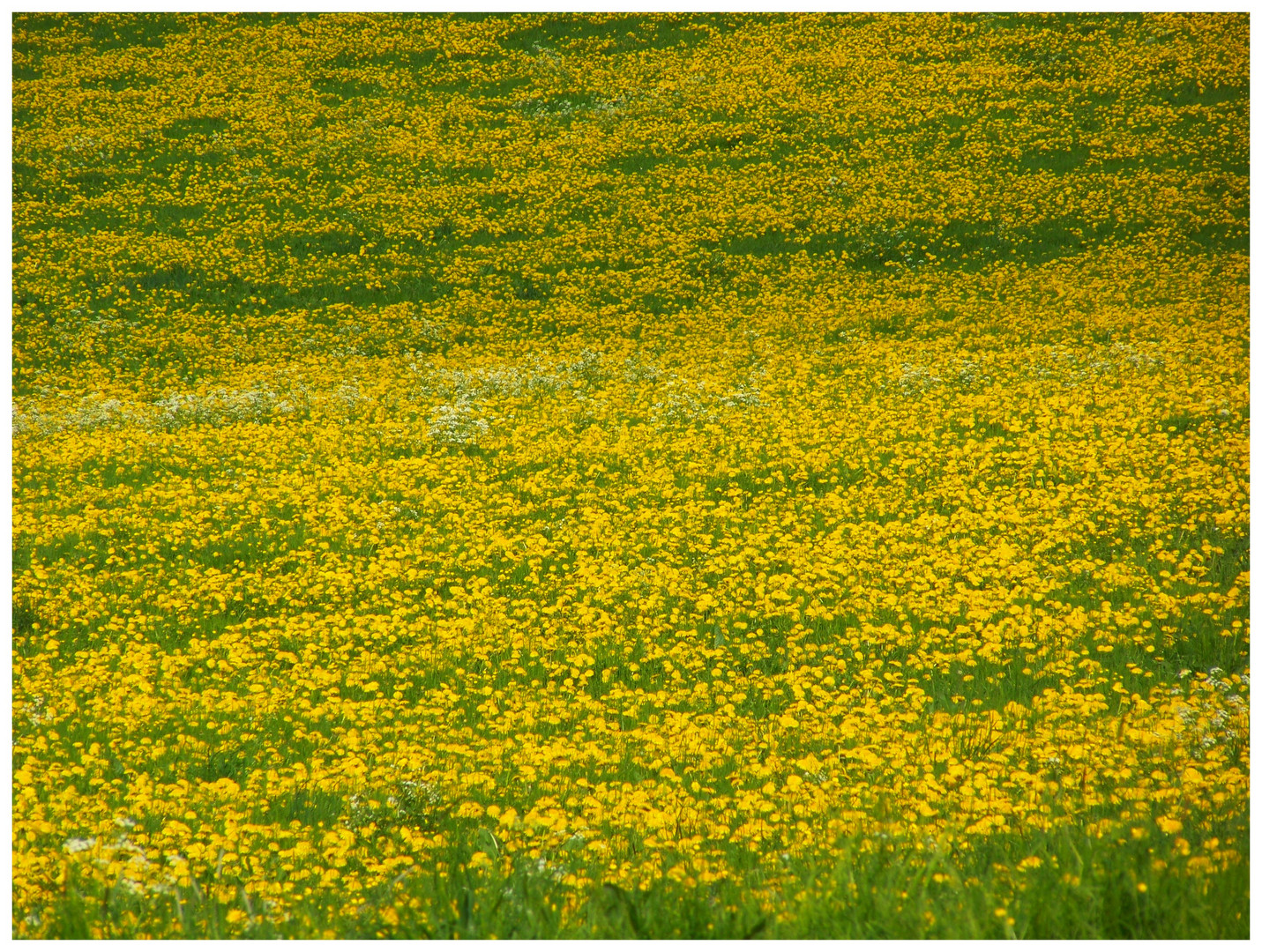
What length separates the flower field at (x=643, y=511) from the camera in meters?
5.38

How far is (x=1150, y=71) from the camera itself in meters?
32.1

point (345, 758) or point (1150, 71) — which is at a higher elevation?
point (1150, 71)

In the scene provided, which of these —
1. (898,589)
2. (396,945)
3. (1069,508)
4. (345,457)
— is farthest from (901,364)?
(396,945)

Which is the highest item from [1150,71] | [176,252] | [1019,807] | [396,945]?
[1150,71]

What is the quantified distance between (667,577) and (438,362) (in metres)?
11.1

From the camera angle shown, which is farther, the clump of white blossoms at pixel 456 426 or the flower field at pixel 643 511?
the clump of white blossoms at pixel 456 426

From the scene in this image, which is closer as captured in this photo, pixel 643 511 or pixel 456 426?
pixel 643 511

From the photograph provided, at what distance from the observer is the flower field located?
17.6ft

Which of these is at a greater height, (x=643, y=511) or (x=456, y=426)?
(x=456, y=426)

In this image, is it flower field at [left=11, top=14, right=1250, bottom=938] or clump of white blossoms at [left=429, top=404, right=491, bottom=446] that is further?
clump of white blossoms at [left=429, top=404, right=491, bottom=446]

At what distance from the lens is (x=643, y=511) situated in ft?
39.8

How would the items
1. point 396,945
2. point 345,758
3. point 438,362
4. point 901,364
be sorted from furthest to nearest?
point 438,362 → point 901,364 → point 345,758 → point 396,945

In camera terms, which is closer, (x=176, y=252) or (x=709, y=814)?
(x=709, y=814)

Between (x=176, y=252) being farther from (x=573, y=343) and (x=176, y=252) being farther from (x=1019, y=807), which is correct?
(x=1019, y=807)
